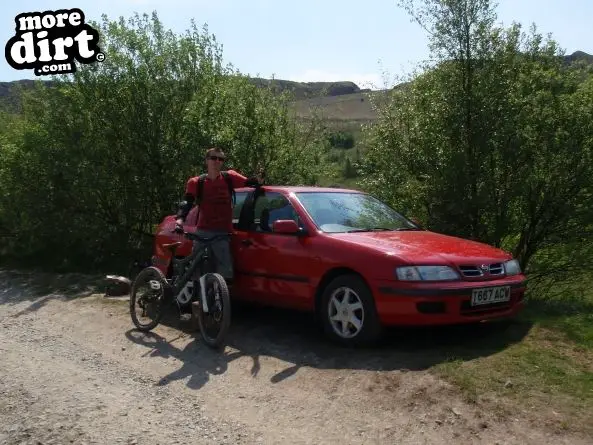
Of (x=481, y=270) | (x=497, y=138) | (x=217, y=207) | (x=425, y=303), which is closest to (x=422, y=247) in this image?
(x=481, y=270)

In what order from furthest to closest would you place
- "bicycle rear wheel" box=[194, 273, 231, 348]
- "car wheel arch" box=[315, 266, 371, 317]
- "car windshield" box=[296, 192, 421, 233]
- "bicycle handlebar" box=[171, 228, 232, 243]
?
"bicycle handlebar" box=[171, 228, 232, 243] < "car windshield" box=[296, 192, 421, 233] < "bicycle rear wheel" box=[194, 273, 231, 348] < "car wheel arch" box=[315, 266, 371, 317]

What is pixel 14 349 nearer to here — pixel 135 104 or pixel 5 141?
pixel 135 104

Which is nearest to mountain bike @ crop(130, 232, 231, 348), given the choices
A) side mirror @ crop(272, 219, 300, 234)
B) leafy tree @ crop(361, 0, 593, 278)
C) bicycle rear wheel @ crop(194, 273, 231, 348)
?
bicycle rear wheel @ crop(194, 273, 231, 348)

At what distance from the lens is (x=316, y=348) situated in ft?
19.5

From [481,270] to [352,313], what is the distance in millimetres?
1267

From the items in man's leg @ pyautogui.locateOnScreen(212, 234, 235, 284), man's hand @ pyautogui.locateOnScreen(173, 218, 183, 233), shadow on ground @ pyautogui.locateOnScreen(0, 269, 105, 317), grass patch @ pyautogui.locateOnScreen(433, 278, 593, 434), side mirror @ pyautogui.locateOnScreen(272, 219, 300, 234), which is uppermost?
side mirror @ pyautogui.locateOnScreen(272, 219, 300, 234)

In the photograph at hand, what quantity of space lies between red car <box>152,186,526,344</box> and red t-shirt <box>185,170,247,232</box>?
33cm

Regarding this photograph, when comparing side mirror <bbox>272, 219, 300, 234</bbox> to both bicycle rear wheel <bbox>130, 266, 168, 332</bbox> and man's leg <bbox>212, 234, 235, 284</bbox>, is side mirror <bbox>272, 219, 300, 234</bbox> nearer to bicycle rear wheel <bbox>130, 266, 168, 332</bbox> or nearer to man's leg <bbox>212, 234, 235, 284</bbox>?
man's leg <bbox>212, 234, 235, 284</bbox>

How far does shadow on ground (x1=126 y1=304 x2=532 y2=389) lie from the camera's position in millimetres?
5297

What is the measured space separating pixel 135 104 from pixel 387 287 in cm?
871

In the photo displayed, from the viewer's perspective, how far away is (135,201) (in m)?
13.0

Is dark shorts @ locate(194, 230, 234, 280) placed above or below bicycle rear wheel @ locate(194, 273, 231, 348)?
above

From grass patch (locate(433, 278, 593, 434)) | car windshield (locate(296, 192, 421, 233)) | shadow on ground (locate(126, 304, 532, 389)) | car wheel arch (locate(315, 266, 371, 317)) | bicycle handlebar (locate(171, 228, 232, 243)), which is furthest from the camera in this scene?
bicycle handlebar (locate(171, 228, 232, 243))

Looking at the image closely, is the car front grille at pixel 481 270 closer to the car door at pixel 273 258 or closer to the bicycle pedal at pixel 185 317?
the car door at pixel 273 258
